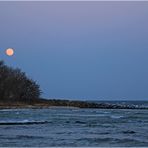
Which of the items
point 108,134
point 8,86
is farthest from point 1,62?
point 108,134

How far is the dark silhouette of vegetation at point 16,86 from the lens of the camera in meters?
129

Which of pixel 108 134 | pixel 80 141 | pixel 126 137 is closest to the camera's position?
pixel 80 141

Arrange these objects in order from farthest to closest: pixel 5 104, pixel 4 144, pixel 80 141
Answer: pixel 5 104
pixel 80 141
pixel 4 144

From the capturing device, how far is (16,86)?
427 feet

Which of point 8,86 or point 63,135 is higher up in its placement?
point 8,86

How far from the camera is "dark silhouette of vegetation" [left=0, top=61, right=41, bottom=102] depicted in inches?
5074

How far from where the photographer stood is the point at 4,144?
33312mm

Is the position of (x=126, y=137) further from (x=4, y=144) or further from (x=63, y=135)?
(x=4, y=144)

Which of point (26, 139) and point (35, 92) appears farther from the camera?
point (35, 92)

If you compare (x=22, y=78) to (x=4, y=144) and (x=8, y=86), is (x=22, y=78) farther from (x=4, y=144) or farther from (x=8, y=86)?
(x=4, y=144)

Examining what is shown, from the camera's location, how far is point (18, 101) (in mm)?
132625

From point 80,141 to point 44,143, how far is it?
3093 mm

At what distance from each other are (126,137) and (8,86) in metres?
92.2

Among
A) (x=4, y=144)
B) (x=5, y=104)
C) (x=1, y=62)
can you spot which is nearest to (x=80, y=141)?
(x=4, y=144)
